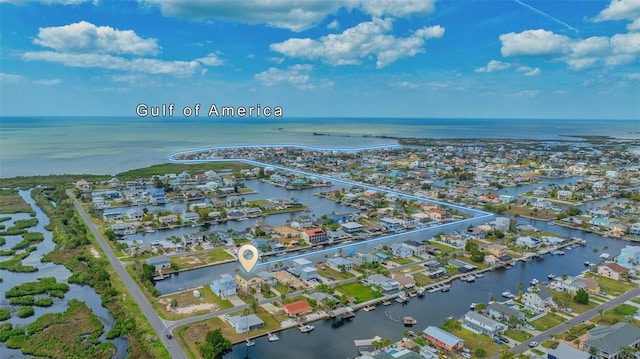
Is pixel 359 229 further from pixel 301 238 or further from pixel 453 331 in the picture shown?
pixel 453 331

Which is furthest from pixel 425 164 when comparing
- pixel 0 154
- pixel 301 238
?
pixel 0 154

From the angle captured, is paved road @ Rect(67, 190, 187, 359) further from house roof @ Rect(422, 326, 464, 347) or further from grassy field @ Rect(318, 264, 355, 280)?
house roof @ Rect(422, 326, 464, 347)

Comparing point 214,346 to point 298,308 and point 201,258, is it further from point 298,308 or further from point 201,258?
point 201,258

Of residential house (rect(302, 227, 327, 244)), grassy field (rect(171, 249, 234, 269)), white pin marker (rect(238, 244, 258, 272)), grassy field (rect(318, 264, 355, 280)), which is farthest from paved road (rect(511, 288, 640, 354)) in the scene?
grassy field (rect(171, 249, 234, 269))

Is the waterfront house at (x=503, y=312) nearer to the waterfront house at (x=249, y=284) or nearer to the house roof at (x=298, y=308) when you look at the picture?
the house roof at (x=298, y=308)

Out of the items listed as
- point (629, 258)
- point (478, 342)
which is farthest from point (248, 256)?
point (629, 258)

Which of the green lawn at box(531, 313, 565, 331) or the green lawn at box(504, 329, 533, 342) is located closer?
the green lawn at box(504, 329, 533, 342)

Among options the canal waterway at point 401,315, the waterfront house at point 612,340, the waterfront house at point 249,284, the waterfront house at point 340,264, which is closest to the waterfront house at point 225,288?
the waterfront house at point 249,284
